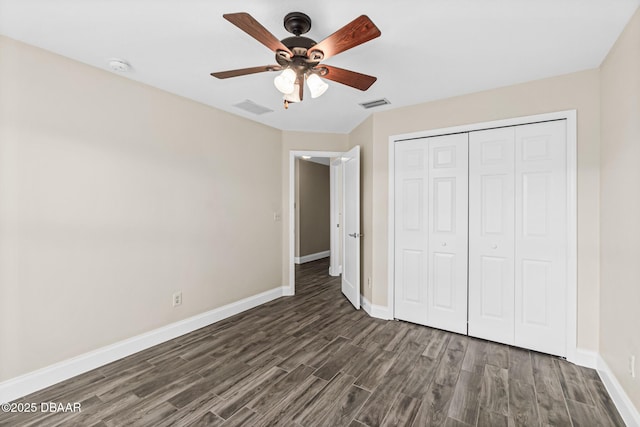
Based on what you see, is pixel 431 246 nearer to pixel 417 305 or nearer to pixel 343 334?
pixel 417 305

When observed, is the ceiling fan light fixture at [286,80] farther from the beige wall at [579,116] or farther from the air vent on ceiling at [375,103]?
the beige wall at [579,116]

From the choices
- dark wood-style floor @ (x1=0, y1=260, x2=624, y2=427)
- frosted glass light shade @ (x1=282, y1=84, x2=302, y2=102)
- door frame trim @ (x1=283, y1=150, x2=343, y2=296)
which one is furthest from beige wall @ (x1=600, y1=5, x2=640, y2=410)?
door frame trim @ (x1=283, y1=150, x2=343, y2=296)

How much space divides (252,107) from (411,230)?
2294 mm

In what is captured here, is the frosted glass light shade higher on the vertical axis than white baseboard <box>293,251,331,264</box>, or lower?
higher

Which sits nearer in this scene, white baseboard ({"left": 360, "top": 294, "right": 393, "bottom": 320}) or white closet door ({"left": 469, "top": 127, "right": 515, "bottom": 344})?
white closet door ({"left": 469, "top": 127, "right": 515, "bottom": 344})

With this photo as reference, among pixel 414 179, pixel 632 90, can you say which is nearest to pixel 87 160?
pixel 414 179

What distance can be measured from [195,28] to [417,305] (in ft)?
10.6

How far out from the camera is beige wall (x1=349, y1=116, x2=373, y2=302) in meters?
3.51

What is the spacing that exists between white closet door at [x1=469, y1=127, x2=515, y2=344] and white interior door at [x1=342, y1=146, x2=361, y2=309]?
1.25m

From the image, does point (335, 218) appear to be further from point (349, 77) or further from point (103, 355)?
point (103, 355)

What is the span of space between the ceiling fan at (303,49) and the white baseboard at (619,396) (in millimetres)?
2571

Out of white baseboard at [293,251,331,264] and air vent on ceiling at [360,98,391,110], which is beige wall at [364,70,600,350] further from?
white baseboard at [293,251,331,264]

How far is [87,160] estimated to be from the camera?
7.50ft

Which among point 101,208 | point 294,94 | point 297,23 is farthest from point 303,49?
point 101,208
